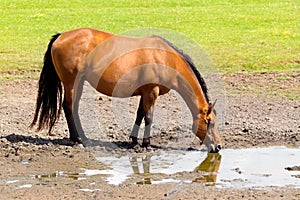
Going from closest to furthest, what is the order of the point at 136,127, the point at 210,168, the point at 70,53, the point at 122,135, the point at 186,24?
the point at 210,168 → the point at 70,53 → the point at 136,127 → the point at 122,135 → the point at 186,24

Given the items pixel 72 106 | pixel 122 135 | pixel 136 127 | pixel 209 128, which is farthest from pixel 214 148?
pixel 72 106

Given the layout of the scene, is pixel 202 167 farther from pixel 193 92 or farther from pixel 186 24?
pixel 186 24

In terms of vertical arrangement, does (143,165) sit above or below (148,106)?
below

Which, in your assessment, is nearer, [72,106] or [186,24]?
[72,106]

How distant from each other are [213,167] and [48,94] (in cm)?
265

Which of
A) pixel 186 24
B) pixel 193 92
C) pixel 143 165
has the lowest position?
pixel 143 165

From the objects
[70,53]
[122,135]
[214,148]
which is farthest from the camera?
[122,135]

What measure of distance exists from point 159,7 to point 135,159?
58.3 ft

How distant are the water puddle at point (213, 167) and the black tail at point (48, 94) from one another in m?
1.17

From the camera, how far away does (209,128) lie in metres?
10.5

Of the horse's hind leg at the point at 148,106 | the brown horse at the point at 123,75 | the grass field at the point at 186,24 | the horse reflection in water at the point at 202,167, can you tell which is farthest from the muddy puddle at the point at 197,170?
the grass field at the point at 186,24

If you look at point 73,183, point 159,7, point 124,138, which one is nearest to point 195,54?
point 124,138

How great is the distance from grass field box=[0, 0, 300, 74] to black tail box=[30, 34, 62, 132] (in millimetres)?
4618

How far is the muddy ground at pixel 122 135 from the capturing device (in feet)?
27.8
